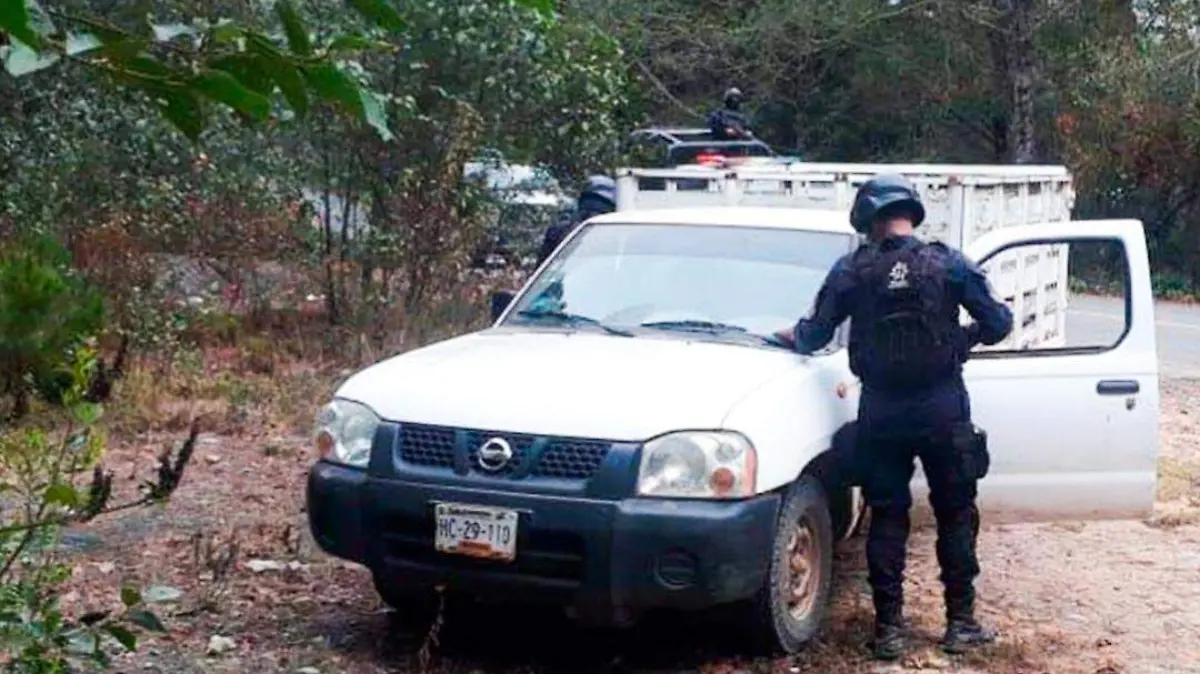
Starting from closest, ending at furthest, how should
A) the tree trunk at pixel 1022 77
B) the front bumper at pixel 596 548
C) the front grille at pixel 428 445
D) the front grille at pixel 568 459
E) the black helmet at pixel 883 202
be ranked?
the front bumper at pixel 596 548, the front grille at pixel 568 459, the front grille at pixel 428 445, the black helmet at pixel 883 202, the tree trunk at pixel 1022 77

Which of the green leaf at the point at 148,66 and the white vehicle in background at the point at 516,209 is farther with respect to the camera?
the white vehicle in background at the point at 516,209

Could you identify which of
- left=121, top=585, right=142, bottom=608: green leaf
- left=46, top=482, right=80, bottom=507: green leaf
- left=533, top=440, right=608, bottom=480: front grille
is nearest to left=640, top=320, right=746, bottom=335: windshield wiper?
left=533, top=440, right=608, bottom=480: front grille

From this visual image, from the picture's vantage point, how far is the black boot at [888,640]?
231 inches

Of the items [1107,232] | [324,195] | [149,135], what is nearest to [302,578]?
[1107,232]

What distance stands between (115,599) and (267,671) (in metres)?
1.00

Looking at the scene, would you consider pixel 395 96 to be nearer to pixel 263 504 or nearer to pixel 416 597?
pixel 263 504

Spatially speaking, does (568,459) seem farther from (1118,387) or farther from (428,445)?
(1118,387)

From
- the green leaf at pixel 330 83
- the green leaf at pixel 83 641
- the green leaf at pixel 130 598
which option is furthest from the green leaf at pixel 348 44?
the green leaf at pixel 83 641

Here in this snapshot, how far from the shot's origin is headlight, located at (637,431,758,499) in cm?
526

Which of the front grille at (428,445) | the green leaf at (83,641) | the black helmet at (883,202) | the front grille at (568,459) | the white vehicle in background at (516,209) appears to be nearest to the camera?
the green leaf at (83,641)

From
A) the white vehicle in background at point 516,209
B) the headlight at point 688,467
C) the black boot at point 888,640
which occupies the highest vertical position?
the white vehicle in background at point 516,209

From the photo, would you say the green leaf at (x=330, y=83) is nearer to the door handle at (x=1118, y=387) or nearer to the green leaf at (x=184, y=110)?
the green leaf at (x=184, y=110)

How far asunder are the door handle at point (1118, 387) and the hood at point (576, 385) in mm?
1202

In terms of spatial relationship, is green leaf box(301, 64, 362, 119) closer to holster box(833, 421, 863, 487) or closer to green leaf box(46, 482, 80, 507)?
green leaf box(46, 482, 80, 507)
